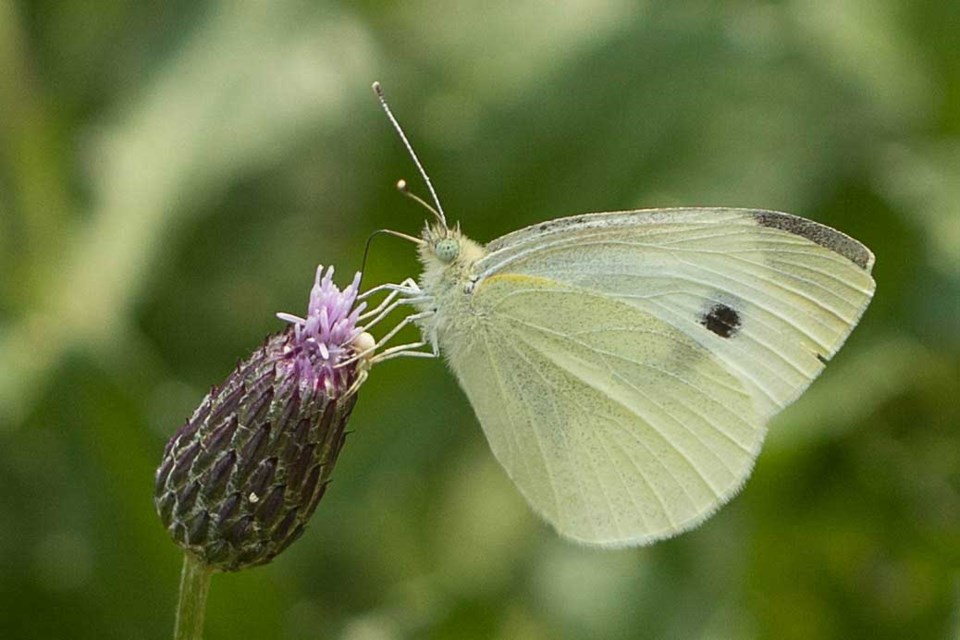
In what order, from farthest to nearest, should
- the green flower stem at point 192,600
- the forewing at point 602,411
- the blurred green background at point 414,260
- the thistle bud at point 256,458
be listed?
the blurred green background at point 414,260, the forewing at point 602,411, the thistle bud at point 256,458, the green flower stem at point 192,600

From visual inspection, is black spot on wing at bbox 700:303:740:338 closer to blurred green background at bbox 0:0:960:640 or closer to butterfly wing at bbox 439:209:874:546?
butterfly wing at bbox 439:209:874:546

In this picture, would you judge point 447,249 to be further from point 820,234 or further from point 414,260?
point 414,260

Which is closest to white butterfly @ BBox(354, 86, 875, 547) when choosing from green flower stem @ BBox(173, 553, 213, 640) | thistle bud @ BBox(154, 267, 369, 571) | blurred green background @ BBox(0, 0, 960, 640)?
thistle bud @ BBox(154, 267, 369, 571)

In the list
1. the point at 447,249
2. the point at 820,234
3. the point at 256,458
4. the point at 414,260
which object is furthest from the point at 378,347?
the point at 414,260

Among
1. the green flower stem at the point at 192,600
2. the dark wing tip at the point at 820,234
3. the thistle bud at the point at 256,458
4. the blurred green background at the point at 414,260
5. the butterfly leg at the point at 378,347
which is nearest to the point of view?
the green flower stem at the point at 192,600

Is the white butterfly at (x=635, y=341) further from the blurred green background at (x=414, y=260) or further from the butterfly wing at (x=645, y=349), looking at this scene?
the blurred green background at (x=414, y=260)

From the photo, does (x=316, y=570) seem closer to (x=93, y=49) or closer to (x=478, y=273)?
(x=478, y=273)

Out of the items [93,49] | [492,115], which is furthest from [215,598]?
[93,49]

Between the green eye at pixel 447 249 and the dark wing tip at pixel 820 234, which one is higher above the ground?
the green eye at pixel 447 249

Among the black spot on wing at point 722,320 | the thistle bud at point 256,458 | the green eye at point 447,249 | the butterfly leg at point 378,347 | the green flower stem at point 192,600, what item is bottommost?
the green flower stem at point 192,600

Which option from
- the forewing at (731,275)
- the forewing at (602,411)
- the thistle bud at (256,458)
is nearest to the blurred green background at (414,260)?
the forewing at (602,411)
